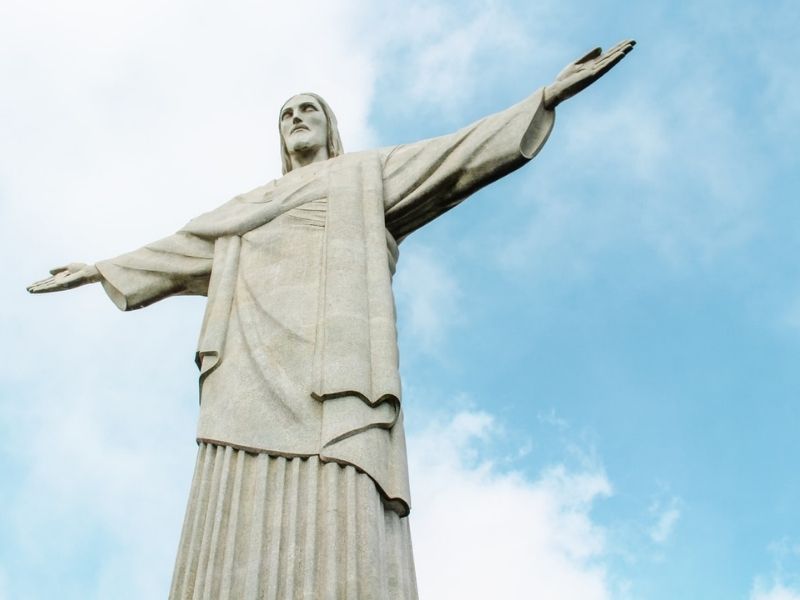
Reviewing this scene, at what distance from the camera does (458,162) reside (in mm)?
10648

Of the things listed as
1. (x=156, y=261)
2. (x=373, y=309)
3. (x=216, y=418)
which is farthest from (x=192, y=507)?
(x=156, y=261)

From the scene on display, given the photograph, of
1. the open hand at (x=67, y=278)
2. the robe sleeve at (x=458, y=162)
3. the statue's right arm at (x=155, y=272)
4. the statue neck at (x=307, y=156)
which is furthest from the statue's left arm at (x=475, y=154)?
the open hand at (x=67, y=278)

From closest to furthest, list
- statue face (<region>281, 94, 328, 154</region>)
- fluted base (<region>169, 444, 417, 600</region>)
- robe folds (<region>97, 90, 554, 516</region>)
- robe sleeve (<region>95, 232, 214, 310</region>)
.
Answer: fluted base (<region>169, 444, 417, 600</region>) < robe folds (<region>97, 90, 554, 516</region>) < robe sleeve (<region>95, 232, 214, 310</region>) < statue face (<region>281, 94, 328, 154</region>)

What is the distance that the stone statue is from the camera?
7.82 meters

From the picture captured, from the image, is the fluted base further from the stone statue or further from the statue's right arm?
the statue's right arm

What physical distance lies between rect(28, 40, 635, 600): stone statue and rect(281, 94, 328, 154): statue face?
23 millimetres

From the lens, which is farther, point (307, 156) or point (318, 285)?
point (307, 156)

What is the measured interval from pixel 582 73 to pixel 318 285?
3.37 metres

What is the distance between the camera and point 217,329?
9.69 meters

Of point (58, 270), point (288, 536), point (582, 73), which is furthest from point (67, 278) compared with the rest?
point (582, 73)

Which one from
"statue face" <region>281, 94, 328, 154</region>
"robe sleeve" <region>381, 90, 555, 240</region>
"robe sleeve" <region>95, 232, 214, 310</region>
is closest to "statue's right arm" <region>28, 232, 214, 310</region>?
"robe sleeve" <region>95, 232, 214, 310</region>

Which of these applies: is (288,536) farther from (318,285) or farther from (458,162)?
(458,162)

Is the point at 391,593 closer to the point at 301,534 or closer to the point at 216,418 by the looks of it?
the point at 301,534

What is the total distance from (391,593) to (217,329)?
313 cm
